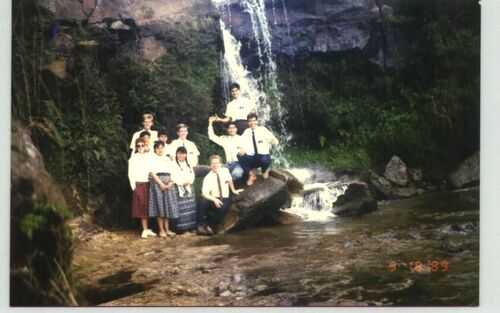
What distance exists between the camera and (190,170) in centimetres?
409

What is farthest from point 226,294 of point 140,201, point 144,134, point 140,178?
point 144,134

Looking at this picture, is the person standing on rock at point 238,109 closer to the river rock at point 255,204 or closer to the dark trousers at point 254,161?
the dark trousers at point 254,161

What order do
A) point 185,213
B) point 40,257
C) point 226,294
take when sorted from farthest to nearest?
point 185,213 < point 226,294 < point 40,257

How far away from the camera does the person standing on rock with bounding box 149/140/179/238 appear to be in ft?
13.3

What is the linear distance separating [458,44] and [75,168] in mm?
2656

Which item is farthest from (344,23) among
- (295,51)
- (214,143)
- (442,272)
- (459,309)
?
(459,309)

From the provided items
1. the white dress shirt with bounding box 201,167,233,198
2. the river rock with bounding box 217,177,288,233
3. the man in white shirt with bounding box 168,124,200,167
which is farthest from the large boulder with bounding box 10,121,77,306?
the river rock with bounding box 217,177,288,233

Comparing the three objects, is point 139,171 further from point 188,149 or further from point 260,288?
point 260,288

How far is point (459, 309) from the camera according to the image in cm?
398

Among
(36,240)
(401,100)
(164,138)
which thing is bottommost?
(36,240)

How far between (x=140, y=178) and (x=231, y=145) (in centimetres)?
64

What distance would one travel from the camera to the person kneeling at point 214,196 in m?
4.09

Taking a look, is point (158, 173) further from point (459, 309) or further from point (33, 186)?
point (459, 309)

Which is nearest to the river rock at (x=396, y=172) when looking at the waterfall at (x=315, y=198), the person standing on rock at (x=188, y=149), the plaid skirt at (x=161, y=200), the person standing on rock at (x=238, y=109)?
the waterfall at (x=315, y=198)
